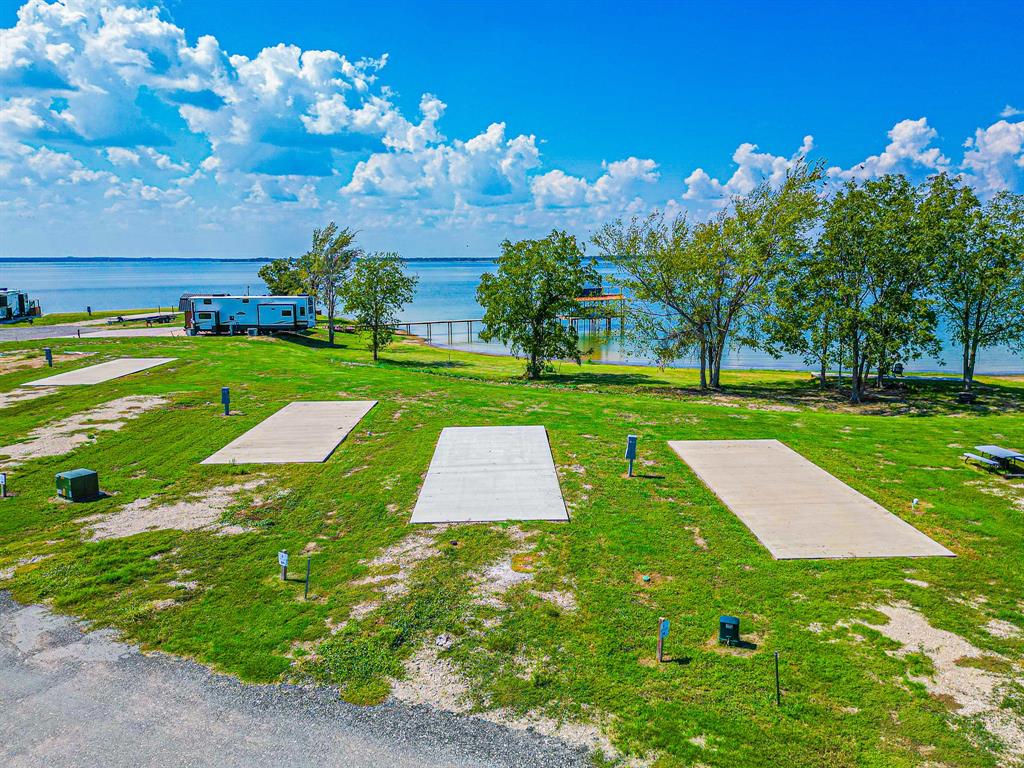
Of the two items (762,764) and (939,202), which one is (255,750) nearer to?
(762,764)

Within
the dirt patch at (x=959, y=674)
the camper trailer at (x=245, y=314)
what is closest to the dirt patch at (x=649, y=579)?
the dirt patch at (x=959, y=674)

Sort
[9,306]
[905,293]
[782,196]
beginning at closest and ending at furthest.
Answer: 1. [905,293]
2. [782,196]
3. [9,306]

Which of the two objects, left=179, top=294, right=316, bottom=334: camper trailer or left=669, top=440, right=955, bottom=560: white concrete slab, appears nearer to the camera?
left=669, top=440, right=955, bottom=560: white concrete slab

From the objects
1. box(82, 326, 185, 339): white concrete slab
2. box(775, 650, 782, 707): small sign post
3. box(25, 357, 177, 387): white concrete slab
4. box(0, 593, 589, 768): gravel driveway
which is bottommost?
box(0, 593, 589, 768): gravel driveway

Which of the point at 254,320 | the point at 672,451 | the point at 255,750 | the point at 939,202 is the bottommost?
the point at 255,750

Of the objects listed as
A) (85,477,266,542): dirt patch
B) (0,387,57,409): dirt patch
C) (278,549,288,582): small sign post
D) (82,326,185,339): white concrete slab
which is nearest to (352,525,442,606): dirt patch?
(278,549,288,582): small sign post

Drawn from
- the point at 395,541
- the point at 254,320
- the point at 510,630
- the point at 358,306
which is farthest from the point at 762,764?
the point at 254,320

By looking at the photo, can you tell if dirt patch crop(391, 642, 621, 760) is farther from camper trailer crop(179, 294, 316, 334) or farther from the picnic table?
camper trailer crop(179, 294, 316, 334)
